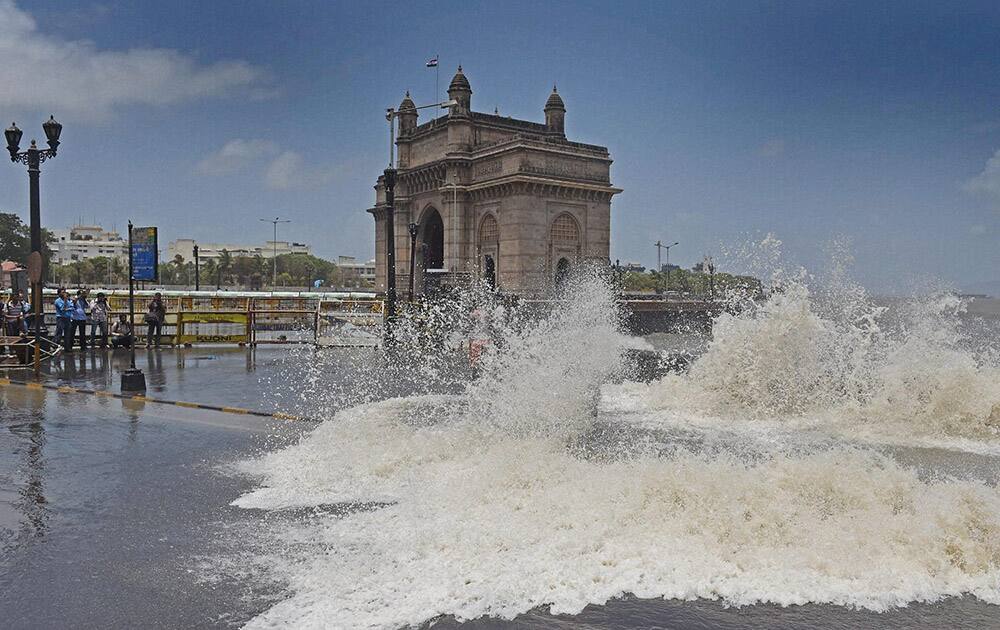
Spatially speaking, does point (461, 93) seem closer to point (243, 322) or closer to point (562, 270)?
point (562, 270)

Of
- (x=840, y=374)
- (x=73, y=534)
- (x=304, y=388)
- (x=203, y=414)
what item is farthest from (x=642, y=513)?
(x=840, y=374)

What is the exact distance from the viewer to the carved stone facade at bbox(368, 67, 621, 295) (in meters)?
52.2

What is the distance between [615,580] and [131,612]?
326 centimetres

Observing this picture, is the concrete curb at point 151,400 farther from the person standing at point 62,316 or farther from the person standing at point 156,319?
the person standing at point 156,319

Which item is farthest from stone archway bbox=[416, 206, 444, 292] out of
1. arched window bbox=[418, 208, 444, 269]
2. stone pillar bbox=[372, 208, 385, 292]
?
stone pillar bbox=[372, 208, 385, 292]

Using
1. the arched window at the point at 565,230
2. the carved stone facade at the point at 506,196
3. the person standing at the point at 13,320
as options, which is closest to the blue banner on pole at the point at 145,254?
the person standing at the point at 13,320

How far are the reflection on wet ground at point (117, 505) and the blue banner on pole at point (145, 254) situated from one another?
412 inches

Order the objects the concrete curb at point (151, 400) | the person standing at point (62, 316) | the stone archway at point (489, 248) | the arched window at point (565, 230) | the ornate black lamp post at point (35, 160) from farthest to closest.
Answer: the stone archway at point (489, 248)
the arched window at point (565, 230)
the person standing at point (62, 316)
the ornate black lamp post at point (35, 160)
the concrete curb at point (151, 400)

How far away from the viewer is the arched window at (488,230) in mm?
55375

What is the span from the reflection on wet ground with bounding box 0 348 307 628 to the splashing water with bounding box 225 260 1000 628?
0.54 m

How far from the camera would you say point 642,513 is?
6477mm

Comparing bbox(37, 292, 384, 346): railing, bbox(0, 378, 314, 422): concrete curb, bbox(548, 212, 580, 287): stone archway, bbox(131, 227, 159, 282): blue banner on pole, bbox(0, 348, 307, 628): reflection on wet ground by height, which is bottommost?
bbox(0, 348, 307, 628): reflection on wet ground

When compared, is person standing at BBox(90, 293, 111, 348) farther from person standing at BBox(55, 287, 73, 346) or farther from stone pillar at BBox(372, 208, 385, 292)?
stone pillar at BBox(372, 208, 385, 292)

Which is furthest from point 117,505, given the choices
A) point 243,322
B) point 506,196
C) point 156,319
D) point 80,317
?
point 506,196
